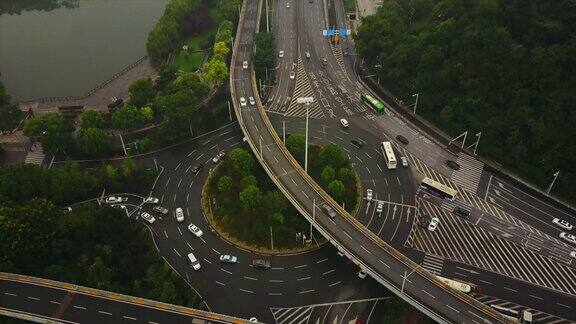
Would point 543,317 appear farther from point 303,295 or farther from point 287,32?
point 287,32

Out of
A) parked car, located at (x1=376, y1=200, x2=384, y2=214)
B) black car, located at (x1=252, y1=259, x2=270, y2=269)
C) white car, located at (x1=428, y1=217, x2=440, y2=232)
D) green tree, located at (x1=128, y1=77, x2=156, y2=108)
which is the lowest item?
white car, located at (x1=428, y1=217, x2=440, y2=232)

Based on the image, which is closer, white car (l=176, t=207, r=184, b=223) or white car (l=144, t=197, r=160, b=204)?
white car (l=176, t=207, r=184, b=223)

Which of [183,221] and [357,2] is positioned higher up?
[357,2]

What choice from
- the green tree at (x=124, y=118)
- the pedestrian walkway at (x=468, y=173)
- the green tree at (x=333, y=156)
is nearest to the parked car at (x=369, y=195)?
the green tree at (x=333, y=156)

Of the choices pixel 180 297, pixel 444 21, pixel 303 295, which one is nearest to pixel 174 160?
pixel 180 297

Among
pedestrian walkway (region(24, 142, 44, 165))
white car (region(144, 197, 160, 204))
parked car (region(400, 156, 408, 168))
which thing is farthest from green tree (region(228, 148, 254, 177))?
pedestrian walkway (region(24, 142, 44, 165))

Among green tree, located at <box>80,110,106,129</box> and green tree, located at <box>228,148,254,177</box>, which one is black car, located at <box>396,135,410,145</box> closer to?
green tree, located at <box>228,148,254,177</box>

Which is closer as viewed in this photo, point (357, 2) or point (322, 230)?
point (322, 230)

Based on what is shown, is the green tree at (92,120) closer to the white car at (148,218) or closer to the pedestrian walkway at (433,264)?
the white car at (148,218)
